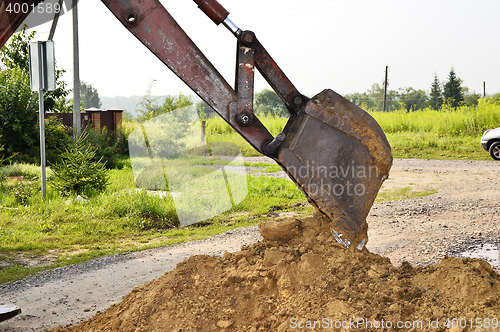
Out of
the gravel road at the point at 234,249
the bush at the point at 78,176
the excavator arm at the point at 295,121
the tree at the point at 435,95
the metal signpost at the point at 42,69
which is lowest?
the gravel road at the point at 234,249

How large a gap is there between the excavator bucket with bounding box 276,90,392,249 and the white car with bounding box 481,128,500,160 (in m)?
13.5

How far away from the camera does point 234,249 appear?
585 centimetres

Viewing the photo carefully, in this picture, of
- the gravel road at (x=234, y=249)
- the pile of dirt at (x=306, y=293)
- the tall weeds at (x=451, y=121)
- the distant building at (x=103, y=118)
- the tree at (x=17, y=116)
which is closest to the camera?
the pile of dirt at (x=306, y=293)

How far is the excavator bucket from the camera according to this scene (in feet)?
8.95

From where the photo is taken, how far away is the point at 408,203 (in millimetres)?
8695

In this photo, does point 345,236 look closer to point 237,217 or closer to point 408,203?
point 237,217

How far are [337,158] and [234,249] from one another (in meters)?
3.44

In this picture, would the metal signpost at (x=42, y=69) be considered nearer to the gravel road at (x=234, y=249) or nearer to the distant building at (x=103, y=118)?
the gravel road at (x=234, y=249)

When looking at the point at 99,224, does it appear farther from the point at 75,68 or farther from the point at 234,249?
the point at 75,68

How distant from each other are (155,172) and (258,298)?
5602mm

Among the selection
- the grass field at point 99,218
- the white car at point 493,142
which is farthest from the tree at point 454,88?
the grass field at point 99,218

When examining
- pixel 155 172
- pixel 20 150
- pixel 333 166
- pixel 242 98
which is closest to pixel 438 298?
pixel 333 166

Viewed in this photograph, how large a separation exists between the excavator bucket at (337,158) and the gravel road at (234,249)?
2.52 meters

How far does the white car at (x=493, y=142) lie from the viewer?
1401 cm
